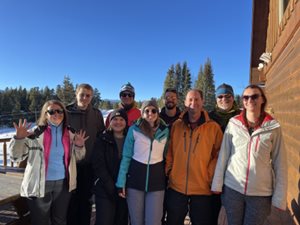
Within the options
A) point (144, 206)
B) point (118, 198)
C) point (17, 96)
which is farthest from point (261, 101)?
point (17, 96)

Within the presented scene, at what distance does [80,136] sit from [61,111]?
0.32 meters

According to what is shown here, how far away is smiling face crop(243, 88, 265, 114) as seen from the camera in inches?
84.4

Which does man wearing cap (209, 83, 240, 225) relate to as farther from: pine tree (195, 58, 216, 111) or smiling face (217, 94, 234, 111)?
pine tree (195, 58, 216, 111)

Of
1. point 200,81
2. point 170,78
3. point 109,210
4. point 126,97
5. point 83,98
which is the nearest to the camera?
point 109,210

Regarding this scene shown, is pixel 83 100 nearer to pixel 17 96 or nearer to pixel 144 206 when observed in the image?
pixel 144 206

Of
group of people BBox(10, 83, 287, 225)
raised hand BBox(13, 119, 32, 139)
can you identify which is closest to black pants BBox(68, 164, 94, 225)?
group of people BBox(10, 83, 287, 225)

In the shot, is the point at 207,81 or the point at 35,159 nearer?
the point at 35,159

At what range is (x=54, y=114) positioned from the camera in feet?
8.39

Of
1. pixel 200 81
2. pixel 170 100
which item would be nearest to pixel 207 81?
pixel 200 81

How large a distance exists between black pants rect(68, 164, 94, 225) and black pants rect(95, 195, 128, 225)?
48 cm

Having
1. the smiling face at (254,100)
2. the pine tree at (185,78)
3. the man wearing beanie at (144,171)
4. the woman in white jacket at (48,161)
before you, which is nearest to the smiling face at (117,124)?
the man wearing beanie at (144,171)

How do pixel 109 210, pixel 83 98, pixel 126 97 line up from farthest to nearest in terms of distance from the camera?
pixel 126 97, pixel 83 98, pixel 109 210

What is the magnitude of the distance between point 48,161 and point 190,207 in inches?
54.9

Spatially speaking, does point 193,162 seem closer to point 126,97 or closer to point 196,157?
point 196,157
